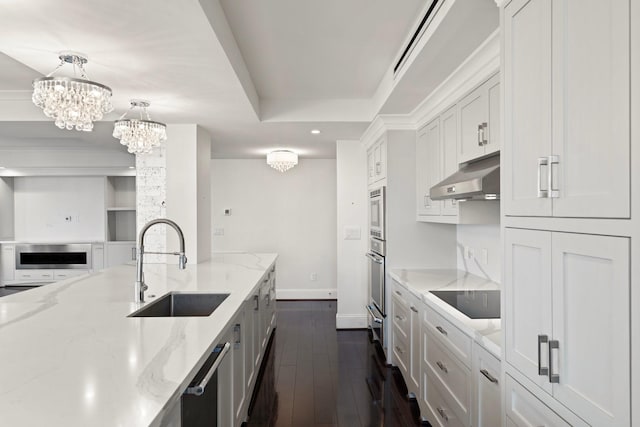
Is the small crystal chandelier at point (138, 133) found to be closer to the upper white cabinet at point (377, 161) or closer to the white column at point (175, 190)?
the white column at point (175, 190)

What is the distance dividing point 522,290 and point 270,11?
2.01 meters

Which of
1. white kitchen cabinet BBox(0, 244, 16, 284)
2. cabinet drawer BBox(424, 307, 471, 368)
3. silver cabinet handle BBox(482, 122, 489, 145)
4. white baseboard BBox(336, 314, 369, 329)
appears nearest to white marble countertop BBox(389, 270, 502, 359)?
cabinet drawer BBox(424, 307, 471, 368)

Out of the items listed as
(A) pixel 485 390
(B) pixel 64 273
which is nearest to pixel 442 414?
(A) pixel 485 390

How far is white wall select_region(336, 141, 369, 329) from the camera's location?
15.6 ft

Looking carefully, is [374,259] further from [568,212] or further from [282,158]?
[568,212]

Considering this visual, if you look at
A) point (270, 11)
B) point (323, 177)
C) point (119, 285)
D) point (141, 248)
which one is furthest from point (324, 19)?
point (323, 177)

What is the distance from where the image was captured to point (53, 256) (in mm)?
6492

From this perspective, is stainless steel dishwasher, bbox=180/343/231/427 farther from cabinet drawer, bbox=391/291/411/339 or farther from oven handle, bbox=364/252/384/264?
oven handle, bbox=364/252/384/264

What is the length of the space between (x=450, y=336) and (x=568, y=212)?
1.19 metres

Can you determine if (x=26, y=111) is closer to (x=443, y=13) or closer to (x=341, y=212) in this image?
(x=341, y=212)

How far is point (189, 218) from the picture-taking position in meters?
3.91

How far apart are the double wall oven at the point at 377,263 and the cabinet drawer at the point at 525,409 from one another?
2258mm

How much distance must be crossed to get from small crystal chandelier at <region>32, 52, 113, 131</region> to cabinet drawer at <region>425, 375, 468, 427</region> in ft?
8.76

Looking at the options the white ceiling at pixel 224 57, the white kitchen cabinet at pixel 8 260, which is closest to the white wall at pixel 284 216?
the white ceiling at pixel 224 57
